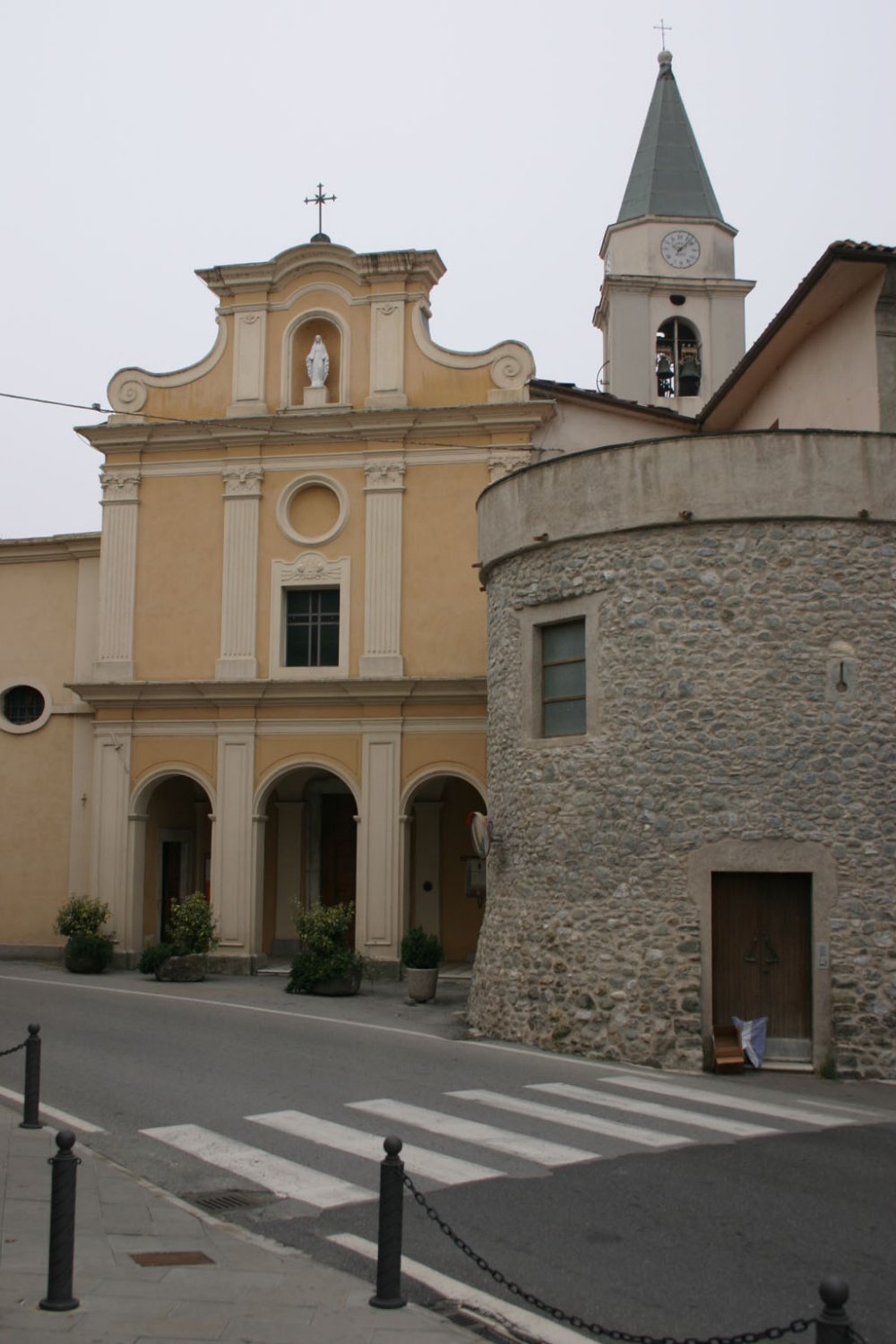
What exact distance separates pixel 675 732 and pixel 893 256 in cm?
682

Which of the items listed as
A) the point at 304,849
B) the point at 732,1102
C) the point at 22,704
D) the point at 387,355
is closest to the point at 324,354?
the point at 387,355

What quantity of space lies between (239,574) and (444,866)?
7.14 m

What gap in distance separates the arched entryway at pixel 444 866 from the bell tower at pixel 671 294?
12524mm

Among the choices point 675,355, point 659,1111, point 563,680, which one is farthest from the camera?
point 675,355

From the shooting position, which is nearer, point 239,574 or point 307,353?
point 239,574

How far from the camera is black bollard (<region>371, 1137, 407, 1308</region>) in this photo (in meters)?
6.51

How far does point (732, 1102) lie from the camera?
12.3 meters

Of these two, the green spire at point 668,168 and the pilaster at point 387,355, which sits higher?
the green spire at point 668,168

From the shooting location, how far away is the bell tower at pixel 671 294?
111 feet

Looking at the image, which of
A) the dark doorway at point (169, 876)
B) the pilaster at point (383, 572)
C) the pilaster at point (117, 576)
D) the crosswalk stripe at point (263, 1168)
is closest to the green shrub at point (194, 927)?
the dark doorway at point (169, 876)

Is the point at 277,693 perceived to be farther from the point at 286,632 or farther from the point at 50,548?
the point at 50,548

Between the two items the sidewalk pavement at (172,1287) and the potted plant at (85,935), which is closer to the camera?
the sidewalk pavement at (172,1287)

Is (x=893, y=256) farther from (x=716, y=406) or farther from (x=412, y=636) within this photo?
(x=412, y=636)

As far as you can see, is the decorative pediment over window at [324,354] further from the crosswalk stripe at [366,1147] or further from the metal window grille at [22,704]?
the crosswalk stripe at [366,1147]
